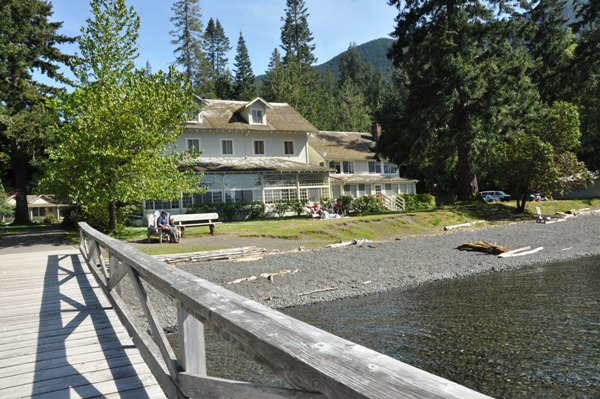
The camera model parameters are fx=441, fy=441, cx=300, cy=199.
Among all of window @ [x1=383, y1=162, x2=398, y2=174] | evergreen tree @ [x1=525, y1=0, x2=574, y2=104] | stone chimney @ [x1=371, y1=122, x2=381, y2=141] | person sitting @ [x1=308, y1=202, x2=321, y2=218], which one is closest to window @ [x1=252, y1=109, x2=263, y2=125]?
person sitting @ [x1=308, y1=202, x2=321, y2=218]

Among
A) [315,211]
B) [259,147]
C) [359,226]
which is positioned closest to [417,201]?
[315,211]

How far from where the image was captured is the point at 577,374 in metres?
7.11

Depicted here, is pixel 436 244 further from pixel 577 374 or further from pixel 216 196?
pixel 216 196

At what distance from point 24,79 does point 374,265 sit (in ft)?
124

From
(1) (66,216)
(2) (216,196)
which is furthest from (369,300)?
(1) (66,216)

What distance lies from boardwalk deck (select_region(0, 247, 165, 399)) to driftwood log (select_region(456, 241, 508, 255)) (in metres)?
16.6

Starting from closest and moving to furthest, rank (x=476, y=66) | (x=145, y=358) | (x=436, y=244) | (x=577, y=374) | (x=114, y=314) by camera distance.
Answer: (x=145, y=358) → (x=114, y=314) → (x=577, y=374) → (x=436, y=244) → (x=476, y=66)

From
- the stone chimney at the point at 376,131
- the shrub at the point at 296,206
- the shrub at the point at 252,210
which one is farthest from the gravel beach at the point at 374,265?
the stone chimney at the point at 376,131

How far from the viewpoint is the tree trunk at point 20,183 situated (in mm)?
42450

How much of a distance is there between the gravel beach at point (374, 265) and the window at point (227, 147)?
709 inches

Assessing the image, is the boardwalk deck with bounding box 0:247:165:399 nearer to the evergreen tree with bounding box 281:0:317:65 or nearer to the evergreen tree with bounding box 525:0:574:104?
the evergreen tree with bounding box 525:0:574:104

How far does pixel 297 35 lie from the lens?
8194 centimetres

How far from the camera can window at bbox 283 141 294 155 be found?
39062mm

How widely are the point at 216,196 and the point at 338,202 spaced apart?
9.89 m
